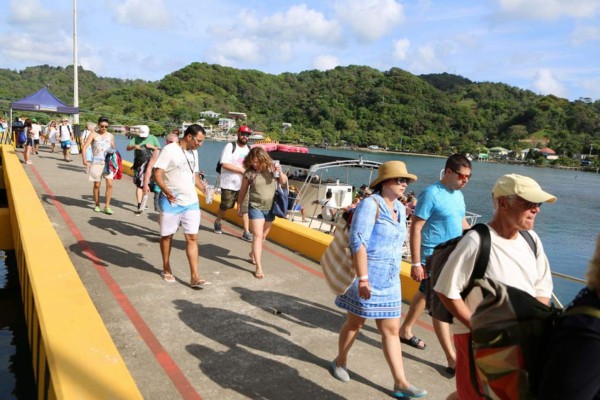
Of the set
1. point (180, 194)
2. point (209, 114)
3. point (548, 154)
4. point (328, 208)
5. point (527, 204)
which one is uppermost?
point (209, 114)

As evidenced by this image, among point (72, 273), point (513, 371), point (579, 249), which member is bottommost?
point (579, 249)

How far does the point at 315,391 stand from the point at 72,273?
2.38 meters

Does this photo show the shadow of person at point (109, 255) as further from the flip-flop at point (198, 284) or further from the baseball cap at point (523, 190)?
the baseball cap at point (523, 190)

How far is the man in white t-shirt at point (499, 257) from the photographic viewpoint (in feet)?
7.34

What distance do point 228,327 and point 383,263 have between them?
178 cm

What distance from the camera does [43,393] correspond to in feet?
10.0

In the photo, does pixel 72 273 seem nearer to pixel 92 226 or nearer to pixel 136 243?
pixel 136 243

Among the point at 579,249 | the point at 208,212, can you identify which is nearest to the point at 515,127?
the point at 579,249

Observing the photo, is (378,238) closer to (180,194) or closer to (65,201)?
(180,194)

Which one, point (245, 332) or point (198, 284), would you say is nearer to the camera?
point (245, 332)

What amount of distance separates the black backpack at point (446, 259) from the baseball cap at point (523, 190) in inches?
8.2

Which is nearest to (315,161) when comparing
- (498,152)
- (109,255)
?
(109,255)

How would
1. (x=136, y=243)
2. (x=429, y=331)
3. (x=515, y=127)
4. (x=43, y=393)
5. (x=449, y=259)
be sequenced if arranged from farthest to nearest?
(x=515, y=127) < (x=136, y=243) < (x=429, y=331) < (x=43, y=393) < (x=449, y=259)

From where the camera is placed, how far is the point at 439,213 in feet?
12.8
